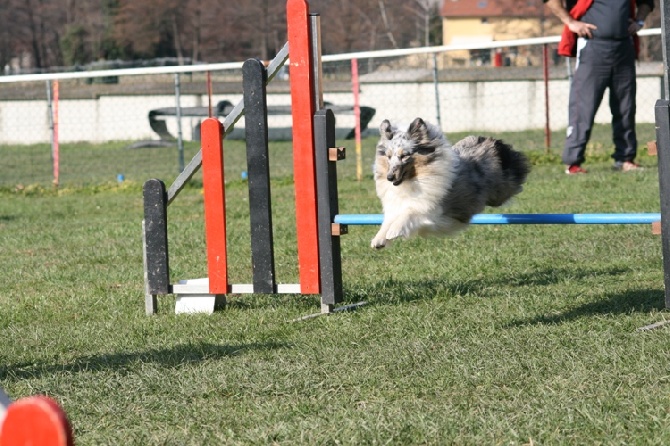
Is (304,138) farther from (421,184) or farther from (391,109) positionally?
(391,109)

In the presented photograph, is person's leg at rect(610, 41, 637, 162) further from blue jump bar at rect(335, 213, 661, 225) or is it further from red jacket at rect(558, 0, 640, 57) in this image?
blue jump bar at rect(335, 213, 661, 225)

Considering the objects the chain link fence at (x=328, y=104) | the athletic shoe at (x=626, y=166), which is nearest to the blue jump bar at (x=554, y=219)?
the athletic shoe at (x=626, y=166)

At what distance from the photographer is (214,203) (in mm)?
6348

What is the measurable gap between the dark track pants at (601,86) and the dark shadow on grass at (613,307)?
5554mm

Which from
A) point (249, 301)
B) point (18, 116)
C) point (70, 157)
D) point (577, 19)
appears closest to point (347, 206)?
point (577, 19)

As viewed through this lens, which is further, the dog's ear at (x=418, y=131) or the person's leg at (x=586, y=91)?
the person's leg at (x=586, y=91)

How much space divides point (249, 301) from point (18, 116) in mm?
21478

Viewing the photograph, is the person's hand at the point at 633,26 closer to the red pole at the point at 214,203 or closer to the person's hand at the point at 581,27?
the person's hand at the point at 581,27

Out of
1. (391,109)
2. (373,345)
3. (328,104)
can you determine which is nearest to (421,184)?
(373,345)

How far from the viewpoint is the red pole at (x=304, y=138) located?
19.5 feet

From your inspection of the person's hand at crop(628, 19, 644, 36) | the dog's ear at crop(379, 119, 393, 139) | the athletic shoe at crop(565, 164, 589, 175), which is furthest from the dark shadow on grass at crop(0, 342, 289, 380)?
the athletic shoe at crop(565, 164, 589, 175)

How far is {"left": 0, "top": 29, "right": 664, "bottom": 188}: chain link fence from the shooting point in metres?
20.5

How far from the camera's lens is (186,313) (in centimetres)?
634

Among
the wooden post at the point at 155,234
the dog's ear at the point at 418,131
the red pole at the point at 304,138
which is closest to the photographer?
the dog's ear at the point at 418,131
